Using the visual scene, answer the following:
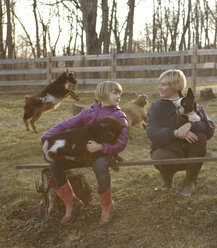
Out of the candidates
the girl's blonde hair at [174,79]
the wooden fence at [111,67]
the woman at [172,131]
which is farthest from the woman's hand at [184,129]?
the wooden fence at [111,67]

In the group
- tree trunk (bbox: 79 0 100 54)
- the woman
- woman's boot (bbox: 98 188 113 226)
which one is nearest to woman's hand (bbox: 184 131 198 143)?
the woman

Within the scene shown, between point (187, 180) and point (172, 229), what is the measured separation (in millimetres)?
618

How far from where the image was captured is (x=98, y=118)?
3.21 m

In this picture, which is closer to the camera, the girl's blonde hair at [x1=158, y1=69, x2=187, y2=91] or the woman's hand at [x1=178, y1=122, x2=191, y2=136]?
the woman's hand at [x1=178, y1=122, x2=191, y2=136]

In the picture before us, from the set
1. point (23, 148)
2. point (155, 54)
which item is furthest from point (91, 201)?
point (155, 54)

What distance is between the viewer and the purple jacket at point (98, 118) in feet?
10.0

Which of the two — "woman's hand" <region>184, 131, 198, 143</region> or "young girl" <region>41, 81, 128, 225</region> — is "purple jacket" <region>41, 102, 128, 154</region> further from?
"woman's hand" <region>184, 131, 198, 143</region>

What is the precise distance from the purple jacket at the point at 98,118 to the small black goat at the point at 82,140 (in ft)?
0.19

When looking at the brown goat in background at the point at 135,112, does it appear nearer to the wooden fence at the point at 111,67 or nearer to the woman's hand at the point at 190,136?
the woman's hand at the point at 190,136

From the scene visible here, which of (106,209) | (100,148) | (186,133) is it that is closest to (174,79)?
(186,133)

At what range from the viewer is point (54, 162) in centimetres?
317

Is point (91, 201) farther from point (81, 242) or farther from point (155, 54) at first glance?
point (155, 54)

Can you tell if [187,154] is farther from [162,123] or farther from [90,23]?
[90,23]

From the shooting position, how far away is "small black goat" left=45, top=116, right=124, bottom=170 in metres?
2.99
